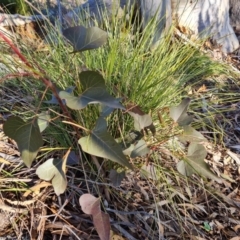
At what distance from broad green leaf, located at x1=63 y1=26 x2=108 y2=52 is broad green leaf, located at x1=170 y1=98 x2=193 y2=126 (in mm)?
384

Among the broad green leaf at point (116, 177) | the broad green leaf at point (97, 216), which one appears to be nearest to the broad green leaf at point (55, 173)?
the broad green leaf at point (97, 216)

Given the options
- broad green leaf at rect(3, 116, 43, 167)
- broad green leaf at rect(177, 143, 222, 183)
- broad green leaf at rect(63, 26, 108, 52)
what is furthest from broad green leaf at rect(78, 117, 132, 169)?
broad green leaf at rect(177, 143, 222, 183)

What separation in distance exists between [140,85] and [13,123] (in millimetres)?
763

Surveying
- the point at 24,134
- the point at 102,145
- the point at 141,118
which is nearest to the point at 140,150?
the point at 141,118

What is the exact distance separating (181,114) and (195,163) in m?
0.19

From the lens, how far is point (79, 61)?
6.10 feet

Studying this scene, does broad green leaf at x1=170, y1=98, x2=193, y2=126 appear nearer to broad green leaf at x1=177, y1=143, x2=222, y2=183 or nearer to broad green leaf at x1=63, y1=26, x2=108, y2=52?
broad green leaf at x1=177, y1=143, x2=222, y2=183

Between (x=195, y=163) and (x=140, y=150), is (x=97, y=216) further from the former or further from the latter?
Result: (x=195, y=163)

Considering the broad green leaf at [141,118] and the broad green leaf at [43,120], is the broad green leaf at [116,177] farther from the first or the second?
the broad green leaf at [43,120]

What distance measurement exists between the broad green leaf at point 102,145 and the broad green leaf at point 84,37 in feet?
0.77

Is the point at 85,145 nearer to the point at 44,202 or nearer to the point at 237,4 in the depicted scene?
the point at 44,202

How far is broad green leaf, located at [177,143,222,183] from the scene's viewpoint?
1385mm

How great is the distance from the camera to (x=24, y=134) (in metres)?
1.11

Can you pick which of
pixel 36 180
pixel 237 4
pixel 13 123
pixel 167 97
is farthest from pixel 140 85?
pixel 237 4
